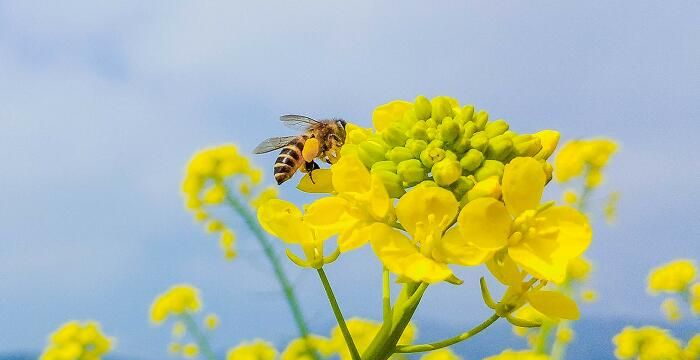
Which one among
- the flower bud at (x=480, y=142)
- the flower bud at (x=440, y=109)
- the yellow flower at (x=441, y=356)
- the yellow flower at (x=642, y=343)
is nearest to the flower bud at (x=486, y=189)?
the flower bud at (x=480, y=142)

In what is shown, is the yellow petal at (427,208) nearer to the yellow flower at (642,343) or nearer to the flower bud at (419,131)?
the flower bud at (419,131)

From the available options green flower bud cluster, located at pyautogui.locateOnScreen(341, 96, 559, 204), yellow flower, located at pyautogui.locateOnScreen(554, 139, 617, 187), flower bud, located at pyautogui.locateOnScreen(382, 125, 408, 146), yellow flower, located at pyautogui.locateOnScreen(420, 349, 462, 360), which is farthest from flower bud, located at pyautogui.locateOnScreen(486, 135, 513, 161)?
yellow flower, located at pyautogui.locateOnScreen(554, 139, 617, 187)

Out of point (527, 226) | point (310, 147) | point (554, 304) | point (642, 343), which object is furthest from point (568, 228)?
point (642, 343)

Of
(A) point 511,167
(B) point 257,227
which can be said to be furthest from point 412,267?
(B) point 257,227

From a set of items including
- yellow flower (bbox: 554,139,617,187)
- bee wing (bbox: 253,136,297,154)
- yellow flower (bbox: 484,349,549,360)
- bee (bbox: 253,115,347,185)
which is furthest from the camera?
yellow flower (bbox: 554,139,617,187)

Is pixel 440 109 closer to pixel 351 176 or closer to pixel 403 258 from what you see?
pixel 351 176

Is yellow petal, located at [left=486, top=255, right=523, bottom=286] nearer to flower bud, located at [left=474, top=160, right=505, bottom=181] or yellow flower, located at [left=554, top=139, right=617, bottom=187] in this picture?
flower bud, located at [left=474, top=160, right=505, bottom=181]

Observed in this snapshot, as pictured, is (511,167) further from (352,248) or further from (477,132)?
(352,248)
